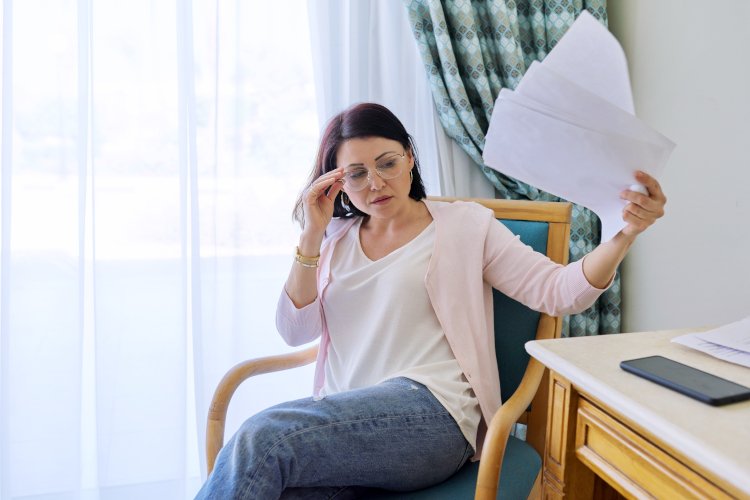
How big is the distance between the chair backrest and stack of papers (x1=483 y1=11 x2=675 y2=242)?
45 centimetres

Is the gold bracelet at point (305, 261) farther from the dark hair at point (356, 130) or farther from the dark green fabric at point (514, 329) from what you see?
the dark green fabric at point (514, 329)

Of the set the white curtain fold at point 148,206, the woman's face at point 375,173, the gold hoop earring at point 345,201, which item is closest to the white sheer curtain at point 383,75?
the white curtain fold at point 148,206

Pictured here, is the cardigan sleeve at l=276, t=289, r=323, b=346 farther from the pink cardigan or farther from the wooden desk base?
the wooden desk base

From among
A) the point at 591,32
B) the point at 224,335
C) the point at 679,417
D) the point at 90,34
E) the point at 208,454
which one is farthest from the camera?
the point at 224,335

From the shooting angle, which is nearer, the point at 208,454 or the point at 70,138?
the point at 208,454

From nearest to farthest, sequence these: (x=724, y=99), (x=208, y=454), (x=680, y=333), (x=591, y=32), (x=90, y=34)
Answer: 1. (x=591, y=32)
2. (x=680, y=333)
3. (x=208, y=454)
4. (x=724, y=99)
5. (x=90, y=34)

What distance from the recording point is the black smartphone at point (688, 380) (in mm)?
771

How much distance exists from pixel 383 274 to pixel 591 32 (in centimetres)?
69

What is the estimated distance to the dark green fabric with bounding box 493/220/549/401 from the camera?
1.49 metres

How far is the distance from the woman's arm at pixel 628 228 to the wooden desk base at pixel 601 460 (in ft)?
0.97

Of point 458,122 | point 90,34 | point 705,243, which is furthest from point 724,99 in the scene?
point 90,34

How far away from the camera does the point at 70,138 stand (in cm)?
170

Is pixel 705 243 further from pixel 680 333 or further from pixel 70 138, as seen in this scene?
pixel 70 138

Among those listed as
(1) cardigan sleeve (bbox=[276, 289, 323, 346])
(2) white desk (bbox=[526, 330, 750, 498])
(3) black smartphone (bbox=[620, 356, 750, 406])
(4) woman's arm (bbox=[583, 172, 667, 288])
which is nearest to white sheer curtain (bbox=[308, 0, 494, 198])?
(1) cardigan sleeve (bbox=[276, 289, 323, 346])
